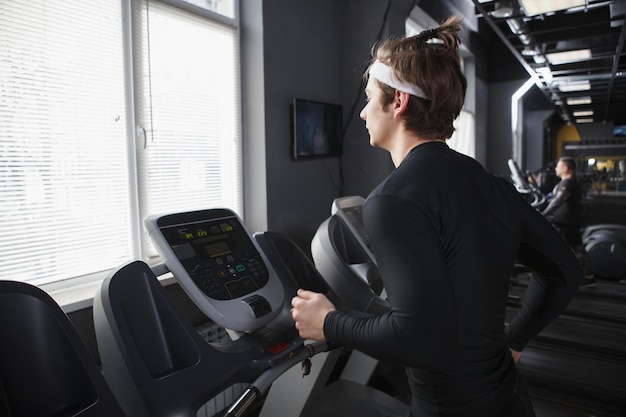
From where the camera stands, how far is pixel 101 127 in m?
2.22

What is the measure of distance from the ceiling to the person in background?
1.41 metres

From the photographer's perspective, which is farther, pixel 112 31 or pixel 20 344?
pixel 112 31

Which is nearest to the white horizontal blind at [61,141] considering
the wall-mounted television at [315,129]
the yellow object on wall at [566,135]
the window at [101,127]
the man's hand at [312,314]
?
the window at [101,127]

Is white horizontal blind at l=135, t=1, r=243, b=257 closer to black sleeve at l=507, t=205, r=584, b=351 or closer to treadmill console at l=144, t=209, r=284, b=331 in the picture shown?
treadmill console at l=144, t=209, r=284, b=331

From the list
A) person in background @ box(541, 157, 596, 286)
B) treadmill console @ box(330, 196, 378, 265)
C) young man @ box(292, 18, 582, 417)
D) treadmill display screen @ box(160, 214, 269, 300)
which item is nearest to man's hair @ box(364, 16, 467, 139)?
young man @ box(292, 18, 582, 417)

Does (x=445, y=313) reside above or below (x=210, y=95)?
below

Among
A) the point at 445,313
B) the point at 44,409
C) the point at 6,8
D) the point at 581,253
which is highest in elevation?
the point at 6,8

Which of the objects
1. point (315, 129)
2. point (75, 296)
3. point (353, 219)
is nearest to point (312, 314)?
point (353, 219)

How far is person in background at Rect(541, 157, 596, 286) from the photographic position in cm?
524

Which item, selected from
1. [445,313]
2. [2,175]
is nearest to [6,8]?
[2,175]

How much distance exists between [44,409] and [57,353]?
0.11m

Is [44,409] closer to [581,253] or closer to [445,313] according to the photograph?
[445,313]

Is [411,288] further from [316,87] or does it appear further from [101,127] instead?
[316,87]

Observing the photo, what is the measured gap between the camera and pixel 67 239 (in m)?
2.09
